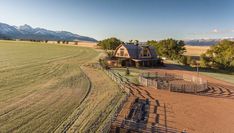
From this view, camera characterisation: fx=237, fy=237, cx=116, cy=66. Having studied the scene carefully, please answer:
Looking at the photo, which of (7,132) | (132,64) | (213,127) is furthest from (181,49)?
(7,132)

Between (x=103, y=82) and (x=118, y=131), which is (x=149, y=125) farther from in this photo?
(x=103, y=82)

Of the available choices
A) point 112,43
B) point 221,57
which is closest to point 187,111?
point 221,57

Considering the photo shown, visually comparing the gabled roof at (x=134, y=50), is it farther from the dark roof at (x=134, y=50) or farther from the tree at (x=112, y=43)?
the tree at (x=112, y=43)

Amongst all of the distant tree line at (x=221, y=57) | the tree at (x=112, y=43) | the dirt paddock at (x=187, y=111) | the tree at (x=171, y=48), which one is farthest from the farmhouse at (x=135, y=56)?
the tree at (x=112, y=43)

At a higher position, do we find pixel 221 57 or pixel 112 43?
pixel 112 43

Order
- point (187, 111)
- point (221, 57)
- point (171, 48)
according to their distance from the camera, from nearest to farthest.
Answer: point (187, 111) < point (221, 57) < point (171, 48)

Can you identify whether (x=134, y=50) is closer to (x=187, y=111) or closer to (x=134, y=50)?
(x=134, y=50)

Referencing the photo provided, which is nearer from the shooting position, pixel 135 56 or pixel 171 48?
pixel 135 56
